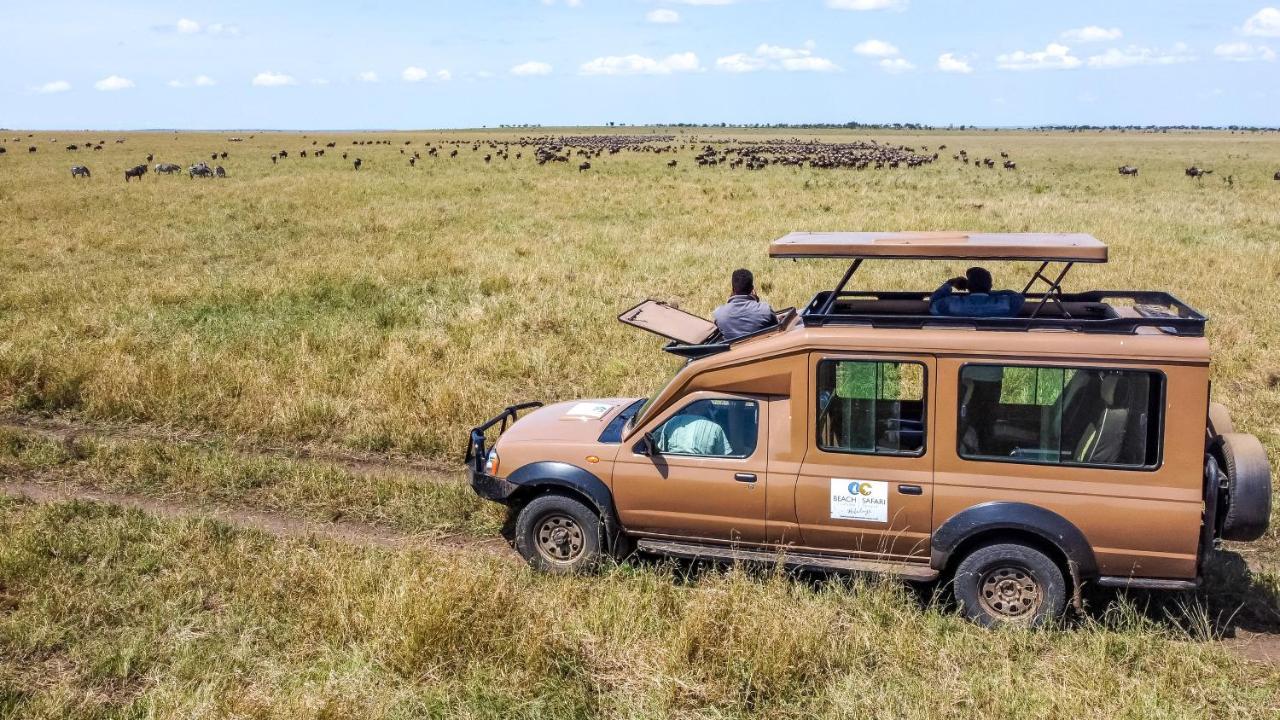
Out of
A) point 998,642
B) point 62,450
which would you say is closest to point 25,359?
point 62,450

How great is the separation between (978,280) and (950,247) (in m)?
1.60

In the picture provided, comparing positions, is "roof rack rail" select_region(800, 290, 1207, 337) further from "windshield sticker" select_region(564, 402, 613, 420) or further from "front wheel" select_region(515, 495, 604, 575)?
"front wheel" select_region(515, 495, 604, 575)

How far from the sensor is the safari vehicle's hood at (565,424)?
662cm

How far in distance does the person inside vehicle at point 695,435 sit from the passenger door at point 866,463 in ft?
1.96

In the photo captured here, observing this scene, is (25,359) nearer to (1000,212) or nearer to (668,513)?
(668,513)

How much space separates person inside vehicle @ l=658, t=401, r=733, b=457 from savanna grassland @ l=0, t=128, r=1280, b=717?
0.83 metres

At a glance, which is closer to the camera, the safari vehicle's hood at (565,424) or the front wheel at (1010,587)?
the front wheel at (1010,587)

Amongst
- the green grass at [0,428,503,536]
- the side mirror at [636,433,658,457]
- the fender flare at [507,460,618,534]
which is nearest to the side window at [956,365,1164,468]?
the side mirror at [636,433,658,457]

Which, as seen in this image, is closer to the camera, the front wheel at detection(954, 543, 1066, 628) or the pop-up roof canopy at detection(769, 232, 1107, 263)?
the front wheel at detection(954, 543, 1066, 628)

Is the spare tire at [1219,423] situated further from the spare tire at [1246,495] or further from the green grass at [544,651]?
the green grass at [544,651]

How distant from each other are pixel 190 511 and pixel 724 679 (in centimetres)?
509

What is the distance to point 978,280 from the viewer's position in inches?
286

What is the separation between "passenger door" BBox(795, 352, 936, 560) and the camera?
5668mm

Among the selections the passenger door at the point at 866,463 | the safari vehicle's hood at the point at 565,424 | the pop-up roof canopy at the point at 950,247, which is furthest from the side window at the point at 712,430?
the pop-up roof canopy at the point at 950,247
